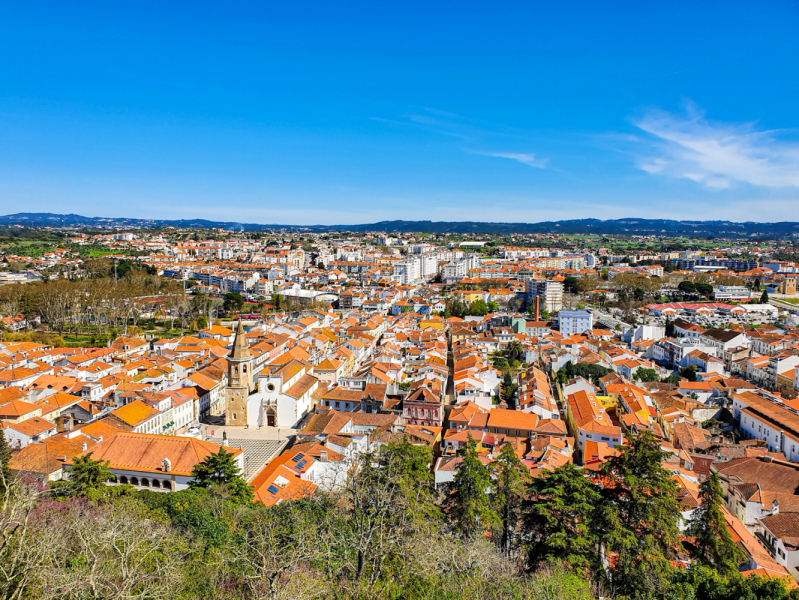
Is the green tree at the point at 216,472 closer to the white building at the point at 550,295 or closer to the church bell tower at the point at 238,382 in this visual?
the church bell tower at the point at 238,382

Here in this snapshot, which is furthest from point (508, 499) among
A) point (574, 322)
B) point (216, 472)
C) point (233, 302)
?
point (233, 302)

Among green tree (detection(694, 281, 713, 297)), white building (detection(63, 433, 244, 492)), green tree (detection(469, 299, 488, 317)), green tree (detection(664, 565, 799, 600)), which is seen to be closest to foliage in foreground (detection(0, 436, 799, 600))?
green tree (detection(664, 565, 799, 600))

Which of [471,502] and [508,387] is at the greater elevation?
[471,502]

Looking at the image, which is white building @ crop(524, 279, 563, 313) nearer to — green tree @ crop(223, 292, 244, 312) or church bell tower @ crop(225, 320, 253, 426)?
green tree @ crop(223, 292, 244, 312)

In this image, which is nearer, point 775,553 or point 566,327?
point 775,553

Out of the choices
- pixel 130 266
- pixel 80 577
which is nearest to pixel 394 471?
pixel 80 577

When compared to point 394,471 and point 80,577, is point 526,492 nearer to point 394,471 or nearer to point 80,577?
point 394,471

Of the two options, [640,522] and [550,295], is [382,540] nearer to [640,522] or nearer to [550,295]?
[640,522]
